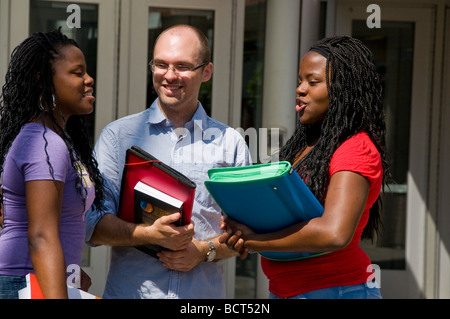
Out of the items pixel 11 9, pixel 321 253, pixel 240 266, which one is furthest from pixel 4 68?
pixel 321 253

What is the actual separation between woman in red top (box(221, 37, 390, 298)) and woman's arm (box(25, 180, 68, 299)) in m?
0.66

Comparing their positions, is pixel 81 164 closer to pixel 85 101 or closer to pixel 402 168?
pixel 85 101

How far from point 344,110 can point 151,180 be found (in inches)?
32.0

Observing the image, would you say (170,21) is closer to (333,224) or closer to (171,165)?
(171,165)

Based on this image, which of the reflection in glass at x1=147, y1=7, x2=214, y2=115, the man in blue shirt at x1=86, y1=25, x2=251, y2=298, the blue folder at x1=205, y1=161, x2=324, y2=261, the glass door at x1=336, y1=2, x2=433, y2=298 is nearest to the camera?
the blue folder at x1=205, y1=161, x2=324, y2=261

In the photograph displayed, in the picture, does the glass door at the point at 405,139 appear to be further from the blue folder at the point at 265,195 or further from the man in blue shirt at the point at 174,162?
the blue folder at the point at 265,195

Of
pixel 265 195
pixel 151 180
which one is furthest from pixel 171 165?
pixel 265 195

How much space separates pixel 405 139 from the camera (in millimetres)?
5934

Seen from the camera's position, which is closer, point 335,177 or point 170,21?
point 335,177

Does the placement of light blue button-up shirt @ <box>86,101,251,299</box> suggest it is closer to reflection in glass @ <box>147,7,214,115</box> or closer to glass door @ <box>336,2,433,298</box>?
reflection in glass @ <box>147,7,214,115</box>

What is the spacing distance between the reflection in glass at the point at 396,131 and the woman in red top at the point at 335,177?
3.43 metres

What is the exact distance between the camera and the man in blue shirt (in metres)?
2.78

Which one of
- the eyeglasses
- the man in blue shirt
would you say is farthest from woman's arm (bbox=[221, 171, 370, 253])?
the eyeglasses

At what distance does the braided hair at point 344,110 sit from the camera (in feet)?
7.98
